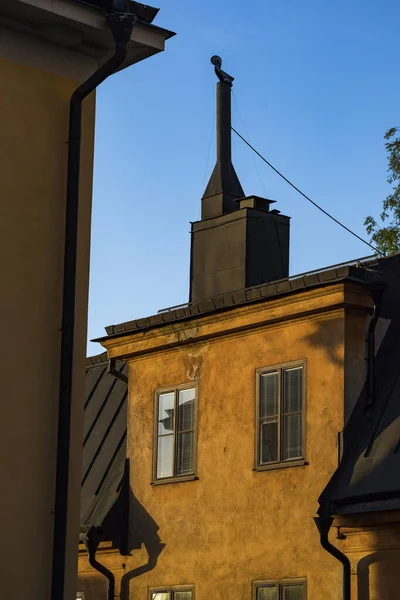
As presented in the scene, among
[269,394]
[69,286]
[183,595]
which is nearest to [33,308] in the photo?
[69,286]

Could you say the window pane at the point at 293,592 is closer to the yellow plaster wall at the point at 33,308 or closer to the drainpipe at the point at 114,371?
the drainpipe at the point at 114,371

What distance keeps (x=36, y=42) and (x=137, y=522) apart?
8851 mm

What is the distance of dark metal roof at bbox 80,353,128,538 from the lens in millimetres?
18141

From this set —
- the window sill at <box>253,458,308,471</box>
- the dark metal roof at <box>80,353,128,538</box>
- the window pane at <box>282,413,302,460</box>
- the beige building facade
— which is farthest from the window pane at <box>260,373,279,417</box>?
the beige building facade

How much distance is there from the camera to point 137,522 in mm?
17812

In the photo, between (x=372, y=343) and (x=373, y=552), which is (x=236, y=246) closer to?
(x=372, y=343)

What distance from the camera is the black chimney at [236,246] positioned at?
1823cm

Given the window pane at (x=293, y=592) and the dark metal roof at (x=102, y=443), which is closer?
the window pane at (x=293, y=592)

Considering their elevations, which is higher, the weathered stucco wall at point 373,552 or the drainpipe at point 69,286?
the drainpipe at point 69,286

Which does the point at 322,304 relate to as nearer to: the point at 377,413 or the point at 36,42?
the point at 377,413

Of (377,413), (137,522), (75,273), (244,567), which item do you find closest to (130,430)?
(137,522)

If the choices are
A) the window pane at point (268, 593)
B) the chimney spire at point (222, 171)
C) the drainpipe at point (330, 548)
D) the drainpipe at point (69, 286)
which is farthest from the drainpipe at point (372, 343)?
the drainpipe at point (69, 286)

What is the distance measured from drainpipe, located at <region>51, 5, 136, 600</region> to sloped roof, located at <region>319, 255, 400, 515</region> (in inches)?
187

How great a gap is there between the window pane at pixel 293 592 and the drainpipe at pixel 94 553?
3344mm
